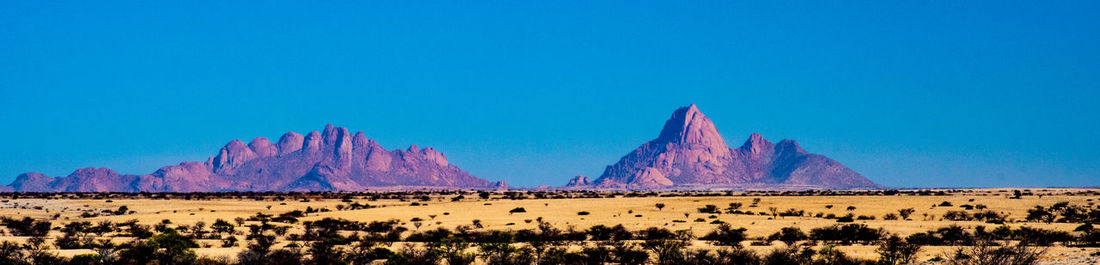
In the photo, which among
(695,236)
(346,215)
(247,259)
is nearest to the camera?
(247,259)

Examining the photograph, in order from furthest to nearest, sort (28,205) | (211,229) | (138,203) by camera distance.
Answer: (138,203), (28,205), (211,229)

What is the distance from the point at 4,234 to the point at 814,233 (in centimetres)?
4928

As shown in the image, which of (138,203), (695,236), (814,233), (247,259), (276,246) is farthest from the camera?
(138,203)

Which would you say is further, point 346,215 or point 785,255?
point 346,215

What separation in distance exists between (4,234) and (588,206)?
2139 inches

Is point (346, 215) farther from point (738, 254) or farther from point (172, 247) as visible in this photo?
point (738, 254)

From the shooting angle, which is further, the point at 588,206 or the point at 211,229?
the point at 588,206

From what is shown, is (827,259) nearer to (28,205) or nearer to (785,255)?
(785,255)

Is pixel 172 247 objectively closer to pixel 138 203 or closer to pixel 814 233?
pixel 814 233

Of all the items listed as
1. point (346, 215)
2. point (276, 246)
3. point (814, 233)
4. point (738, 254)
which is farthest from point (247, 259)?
point (346, 215)

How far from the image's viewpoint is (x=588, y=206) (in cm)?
9069

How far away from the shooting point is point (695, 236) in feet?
168

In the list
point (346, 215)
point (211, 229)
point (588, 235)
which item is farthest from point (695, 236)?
point (346, 215)

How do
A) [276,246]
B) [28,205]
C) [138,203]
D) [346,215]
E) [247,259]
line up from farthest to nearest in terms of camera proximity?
[138,203] → [28,205] → [346,215] → [276,246] → [247,259]
